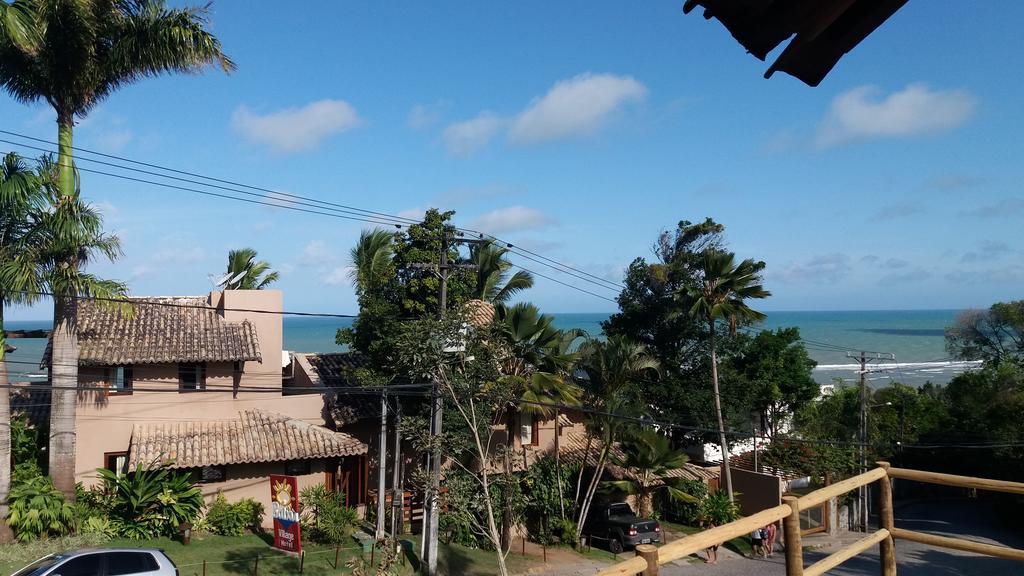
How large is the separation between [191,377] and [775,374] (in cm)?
2732

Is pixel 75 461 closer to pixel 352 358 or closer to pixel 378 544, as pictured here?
pixel 378 544

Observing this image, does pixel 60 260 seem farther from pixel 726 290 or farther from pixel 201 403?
pixel 726 290

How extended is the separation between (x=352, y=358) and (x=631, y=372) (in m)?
10.8

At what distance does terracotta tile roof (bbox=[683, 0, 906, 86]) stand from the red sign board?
20017 millimetres

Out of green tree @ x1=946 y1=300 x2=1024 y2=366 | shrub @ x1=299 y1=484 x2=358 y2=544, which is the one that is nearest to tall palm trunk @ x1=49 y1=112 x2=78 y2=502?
shrub @ x1=299 y1=484 x2=358 y2=544

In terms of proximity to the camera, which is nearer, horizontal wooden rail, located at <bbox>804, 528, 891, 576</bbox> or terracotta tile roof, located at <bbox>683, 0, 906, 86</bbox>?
terracotta tile roof, located at <bbox>683, 0, 906, 86</bbox>

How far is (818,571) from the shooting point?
183 inches

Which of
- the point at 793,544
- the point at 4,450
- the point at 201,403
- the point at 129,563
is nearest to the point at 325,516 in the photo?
the point at 201,403

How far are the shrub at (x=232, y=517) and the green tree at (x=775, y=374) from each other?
77.7 ft

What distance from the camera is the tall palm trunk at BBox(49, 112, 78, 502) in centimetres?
1991

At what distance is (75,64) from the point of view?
1969 cm

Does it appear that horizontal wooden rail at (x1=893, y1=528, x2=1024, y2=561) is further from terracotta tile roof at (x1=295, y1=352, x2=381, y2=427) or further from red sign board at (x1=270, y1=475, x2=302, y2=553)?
terracotta tile roof at (x1=295, y1=352, x2=381, y2=427)

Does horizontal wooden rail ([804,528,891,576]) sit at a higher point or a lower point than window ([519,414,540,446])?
higher

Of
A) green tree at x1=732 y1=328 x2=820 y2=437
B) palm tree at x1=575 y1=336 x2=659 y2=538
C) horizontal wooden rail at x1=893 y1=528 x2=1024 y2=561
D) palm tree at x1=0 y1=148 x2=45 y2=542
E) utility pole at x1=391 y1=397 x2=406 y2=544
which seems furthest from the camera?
green tree at x1=732 y1=328 x2=820 y2=437
